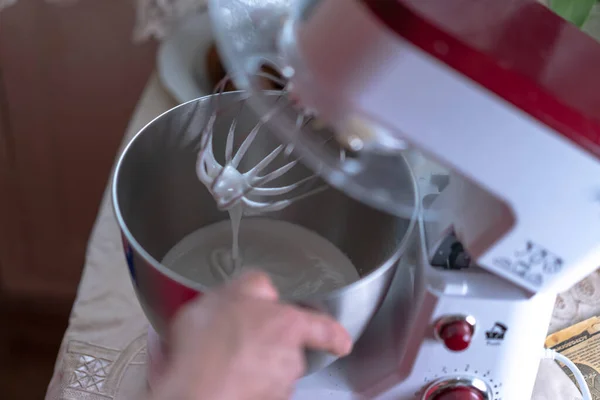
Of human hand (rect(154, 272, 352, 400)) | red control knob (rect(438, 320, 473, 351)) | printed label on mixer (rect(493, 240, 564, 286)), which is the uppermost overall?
printed label on mixer (rect(493, 240, 564, 286))

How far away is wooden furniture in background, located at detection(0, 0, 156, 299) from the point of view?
3.14 ft

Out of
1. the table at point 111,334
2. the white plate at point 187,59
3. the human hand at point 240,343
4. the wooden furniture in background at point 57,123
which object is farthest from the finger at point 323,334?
the wooden furniture in background at point 57,123

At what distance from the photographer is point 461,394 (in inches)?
19.3

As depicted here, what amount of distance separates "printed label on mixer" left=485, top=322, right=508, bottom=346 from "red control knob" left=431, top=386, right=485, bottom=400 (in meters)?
0.05

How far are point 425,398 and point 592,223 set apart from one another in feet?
0.70

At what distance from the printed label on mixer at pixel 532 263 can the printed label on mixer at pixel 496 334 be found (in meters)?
0.05

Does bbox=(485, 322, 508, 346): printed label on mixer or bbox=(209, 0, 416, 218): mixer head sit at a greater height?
bbox=(209, 0, 416, 218): mixer head

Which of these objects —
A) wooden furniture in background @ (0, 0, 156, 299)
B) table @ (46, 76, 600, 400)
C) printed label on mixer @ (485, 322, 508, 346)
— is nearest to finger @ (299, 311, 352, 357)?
printed label on mixer @ (485, 322, 508, 346)

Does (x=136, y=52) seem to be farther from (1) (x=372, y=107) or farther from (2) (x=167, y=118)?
(1) (x=372, y=107)

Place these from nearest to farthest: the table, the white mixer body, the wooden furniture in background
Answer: the white mixer body, the table, the wooden furniture in background

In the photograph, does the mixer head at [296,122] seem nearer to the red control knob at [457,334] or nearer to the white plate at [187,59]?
the red control knob at [457,334]

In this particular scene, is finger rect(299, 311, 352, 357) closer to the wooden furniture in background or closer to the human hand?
the human hand

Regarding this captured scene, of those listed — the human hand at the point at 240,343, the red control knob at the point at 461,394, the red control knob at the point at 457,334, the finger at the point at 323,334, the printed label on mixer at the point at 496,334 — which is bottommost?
the human hand at the point at 240,343

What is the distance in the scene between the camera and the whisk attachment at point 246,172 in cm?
52
